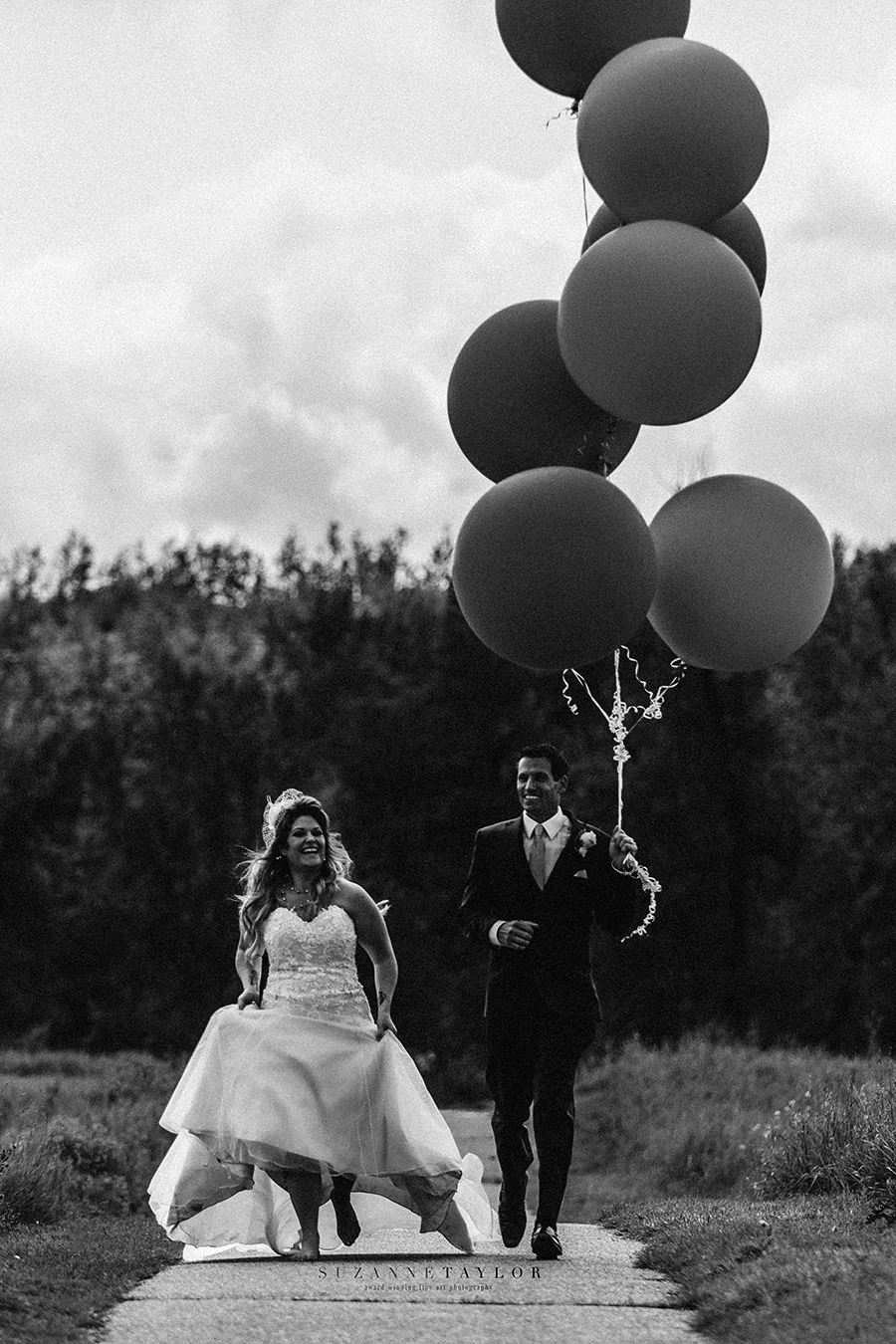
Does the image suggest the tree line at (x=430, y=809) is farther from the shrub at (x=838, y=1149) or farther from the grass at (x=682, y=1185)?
the shrub at (x=838, y=1149)

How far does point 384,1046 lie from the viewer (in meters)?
7.27

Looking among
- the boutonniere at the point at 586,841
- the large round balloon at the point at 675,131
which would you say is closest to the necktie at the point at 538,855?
the boutonniere at the point at 586,841

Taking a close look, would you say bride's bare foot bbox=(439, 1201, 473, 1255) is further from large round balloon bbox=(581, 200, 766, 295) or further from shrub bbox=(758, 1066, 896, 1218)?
large round balloon bbox=(581, 200, 766, 295)

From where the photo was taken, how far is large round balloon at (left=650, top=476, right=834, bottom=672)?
6105 mm

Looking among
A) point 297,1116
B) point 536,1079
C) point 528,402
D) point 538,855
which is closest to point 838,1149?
point 536,1079

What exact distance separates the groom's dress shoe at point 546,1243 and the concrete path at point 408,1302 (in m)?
0.04

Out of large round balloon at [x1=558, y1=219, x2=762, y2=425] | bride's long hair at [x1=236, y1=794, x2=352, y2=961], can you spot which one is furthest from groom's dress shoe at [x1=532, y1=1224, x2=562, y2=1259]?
large round balloon at [x1=558, y1=219, x2=762, y2=425]

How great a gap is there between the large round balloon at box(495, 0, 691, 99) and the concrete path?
4.44 m

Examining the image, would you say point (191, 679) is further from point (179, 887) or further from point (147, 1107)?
point (147, 1107)

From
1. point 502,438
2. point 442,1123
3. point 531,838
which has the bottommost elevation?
point 442,1123

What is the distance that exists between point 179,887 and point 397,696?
408 centimetres

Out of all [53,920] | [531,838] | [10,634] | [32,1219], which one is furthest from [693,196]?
[10,634]

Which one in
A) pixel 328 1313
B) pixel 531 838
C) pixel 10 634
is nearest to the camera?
pixel 328 1313

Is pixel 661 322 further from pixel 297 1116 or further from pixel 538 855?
pixel 297 1116
